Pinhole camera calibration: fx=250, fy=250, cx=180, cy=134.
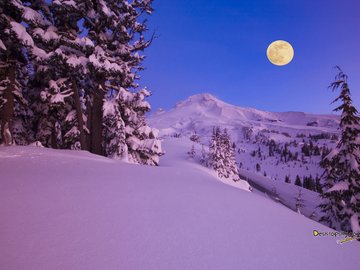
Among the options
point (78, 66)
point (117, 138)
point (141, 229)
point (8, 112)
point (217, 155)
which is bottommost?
point (217, 155)

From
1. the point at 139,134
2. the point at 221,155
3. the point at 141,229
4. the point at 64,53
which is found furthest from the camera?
the point at 221,155

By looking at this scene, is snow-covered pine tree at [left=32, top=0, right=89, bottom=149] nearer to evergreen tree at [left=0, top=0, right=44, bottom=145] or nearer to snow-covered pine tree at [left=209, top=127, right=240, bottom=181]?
evergreen tree at [left=0, top=0, right=44, bottom=145]

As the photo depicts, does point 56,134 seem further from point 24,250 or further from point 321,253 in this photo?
point 321,253

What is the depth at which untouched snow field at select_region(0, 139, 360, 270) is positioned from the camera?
3.53 meters

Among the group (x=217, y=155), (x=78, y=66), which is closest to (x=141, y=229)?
(x=78, y=66)

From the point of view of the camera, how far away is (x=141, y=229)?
4.48 m

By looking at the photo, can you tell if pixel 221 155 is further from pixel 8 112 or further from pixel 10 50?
pixel 10 50

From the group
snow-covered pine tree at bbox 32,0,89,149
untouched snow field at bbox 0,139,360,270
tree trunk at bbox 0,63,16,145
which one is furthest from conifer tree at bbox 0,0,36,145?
untouched snow field at bbox 0,139,360,270

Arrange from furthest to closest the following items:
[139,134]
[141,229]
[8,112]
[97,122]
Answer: [139,134], [97,122], [8,112], [141,229]

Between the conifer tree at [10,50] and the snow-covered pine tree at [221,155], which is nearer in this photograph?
the conifer tree at [10,50]

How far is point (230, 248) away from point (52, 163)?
724 centimetres

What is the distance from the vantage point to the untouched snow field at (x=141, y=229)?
11.6 feet

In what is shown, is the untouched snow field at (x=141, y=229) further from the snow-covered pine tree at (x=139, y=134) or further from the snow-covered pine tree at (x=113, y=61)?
the snow-covered pine tree at (x=139, y=134)

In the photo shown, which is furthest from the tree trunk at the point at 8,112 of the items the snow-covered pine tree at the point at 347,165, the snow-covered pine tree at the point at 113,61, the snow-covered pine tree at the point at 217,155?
the snow-covered pine tree at the point at 217,155
